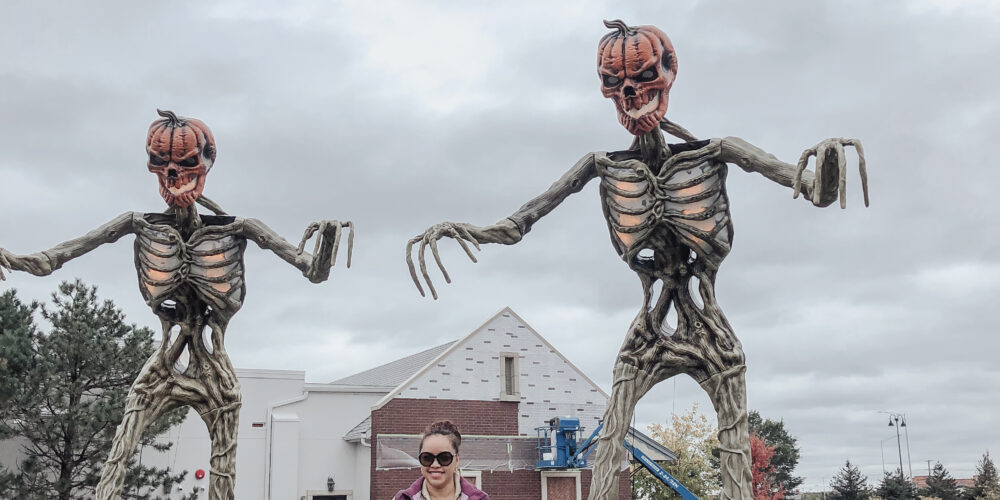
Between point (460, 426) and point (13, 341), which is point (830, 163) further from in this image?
point (460, 426)

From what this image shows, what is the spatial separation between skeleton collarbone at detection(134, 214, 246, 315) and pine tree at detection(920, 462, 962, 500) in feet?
67.7

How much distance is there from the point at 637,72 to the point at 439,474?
274 centimetres

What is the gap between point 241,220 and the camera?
19.2 ft

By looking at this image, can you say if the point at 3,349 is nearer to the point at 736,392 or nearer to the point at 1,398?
the point at 1,398

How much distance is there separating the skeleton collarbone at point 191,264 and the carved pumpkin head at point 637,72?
8.23ft

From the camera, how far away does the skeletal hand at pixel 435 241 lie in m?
4.86

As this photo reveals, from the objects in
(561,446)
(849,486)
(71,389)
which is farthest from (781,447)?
(71,389)

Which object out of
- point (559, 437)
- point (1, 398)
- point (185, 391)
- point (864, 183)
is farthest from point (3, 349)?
point (864, 183)

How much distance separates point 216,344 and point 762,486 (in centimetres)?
2406

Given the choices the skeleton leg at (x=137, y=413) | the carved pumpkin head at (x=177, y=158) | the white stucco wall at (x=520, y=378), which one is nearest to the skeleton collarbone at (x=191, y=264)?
the carved pumpkin head at (x=177, y=158)

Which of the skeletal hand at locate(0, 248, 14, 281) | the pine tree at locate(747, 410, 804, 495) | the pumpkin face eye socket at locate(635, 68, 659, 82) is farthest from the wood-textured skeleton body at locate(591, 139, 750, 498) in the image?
the pine tree at locate(747, 410, 804, 495)

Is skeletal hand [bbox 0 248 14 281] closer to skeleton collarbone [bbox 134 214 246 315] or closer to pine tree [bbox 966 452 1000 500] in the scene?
skeleton collarbone [bbox 134 214 246 315]

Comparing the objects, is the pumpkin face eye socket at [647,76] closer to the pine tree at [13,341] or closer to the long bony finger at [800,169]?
the long bony finger at [800,169]

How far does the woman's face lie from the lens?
115 inches
